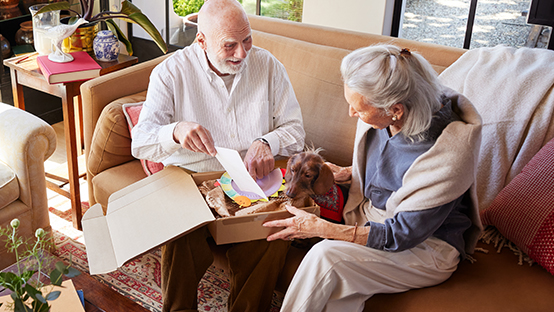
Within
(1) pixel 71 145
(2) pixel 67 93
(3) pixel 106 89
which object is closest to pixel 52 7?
(2) pixel 67 93

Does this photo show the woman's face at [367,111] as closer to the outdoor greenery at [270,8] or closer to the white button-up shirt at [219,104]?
the white button-up shirt at [219,104]

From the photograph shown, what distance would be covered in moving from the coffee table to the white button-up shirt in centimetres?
52

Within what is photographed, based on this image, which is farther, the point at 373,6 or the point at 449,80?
the point at 373,6

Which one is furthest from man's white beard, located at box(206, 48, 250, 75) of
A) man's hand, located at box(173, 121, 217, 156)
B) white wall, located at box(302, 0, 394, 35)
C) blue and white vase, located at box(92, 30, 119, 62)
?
white wall, located at box(302, 0, 394, 35)

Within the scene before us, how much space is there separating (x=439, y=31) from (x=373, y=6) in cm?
57

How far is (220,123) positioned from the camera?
1807 millimetres

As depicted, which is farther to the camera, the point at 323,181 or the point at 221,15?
the point at 221,15

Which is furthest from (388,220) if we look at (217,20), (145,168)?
(145,168)

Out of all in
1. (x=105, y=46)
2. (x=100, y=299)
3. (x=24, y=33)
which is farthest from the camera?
(x=24, y=33)

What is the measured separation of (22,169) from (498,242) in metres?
1.80

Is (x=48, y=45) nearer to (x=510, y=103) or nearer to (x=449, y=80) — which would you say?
(x=449, y=80)

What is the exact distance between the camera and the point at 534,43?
8.59 ft

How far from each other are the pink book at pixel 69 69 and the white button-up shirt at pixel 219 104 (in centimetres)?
53

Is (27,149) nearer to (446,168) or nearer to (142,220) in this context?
(142,220)
